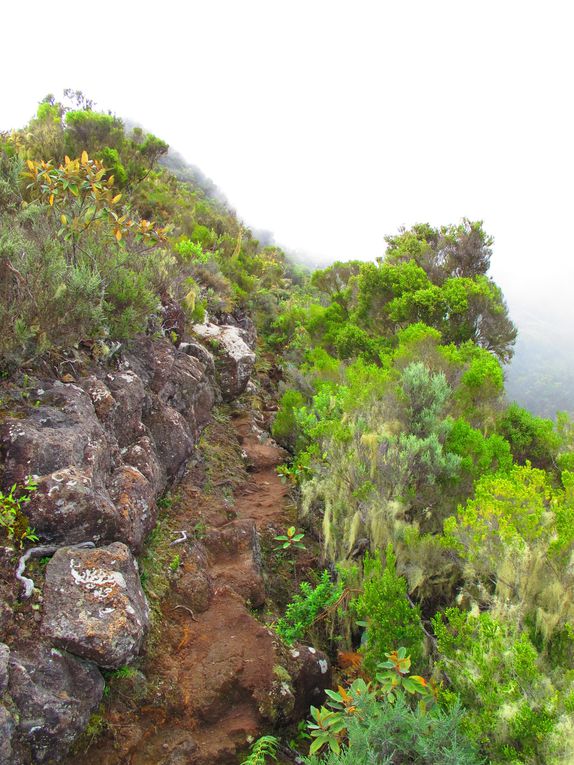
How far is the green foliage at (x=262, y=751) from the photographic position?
295 cm

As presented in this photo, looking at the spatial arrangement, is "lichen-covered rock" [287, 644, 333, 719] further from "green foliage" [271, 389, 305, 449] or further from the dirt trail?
"green foliage" [271, 389, 305, 449]

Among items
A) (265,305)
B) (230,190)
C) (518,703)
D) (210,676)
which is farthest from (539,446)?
(230,190)

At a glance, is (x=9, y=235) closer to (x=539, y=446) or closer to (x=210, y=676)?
(x=210, y=676)

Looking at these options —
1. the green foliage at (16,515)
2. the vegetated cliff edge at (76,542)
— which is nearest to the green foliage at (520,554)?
the vegetated cliff edge at (76,542)

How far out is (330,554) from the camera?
5168 mm

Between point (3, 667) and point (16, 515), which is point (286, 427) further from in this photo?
point (3, 667)

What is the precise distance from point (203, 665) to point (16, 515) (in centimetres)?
177

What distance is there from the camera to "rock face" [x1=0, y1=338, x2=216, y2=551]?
3.34 m

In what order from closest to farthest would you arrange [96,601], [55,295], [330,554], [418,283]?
[96,601], [55,295], [330,554], [418,283]

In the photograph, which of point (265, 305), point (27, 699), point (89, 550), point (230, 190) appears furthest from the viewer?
point (230, 190)

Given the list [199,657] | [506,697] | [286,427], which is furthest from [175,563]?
[286,427]

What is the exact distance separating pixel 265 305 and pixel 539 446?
8.72 meters

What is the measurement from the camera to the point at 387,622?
11.6 feet

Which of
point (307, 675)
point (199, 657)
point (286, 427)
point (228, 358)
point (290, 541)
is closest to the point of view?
point (199, 657)
